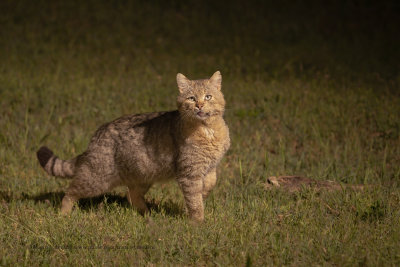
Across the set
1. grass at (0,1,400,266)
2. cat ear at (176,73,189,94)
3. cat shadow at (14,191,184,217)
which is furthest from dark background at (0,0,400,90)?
cat ear at (176,73,189,94)

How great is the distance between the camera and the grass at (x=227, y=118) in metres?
4.58

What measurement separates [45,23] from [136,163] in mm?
7429

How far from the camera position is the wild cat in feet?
17.1

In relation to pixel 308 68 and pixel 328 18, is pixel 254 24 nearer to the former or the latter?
pixel 328 18

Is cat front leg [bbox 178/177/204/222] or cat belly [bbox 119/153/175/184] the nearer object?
cat front leg [bbox 178/177/204/222]

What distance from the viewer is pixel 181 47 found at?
36.7ft

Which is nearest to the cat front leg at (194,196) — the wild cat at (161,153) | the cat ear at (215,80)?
the wild cat at (161,153)

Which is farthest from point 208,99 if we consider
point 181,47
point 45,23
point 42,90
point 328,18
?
point 328,18

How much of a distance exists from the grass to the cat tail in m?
0.36

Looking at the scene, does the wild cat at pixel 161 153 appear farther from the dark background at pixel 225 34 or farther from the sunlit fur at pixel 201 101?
the dark background at pixel 225 34

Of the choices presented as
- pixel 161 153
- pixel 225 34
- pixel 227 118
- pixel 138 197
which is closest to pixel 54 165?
pixel 138 197

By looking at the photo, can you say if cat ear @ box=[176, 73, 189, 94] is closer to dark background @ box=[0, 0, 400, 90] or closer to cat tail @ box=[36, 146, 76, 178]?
cat tail @ box=[36, 146, 76, 178]

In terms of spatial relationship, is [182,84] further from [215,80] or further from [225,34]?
[225,34]

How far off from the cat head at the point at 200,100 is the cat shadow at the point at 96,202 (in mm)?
1141
